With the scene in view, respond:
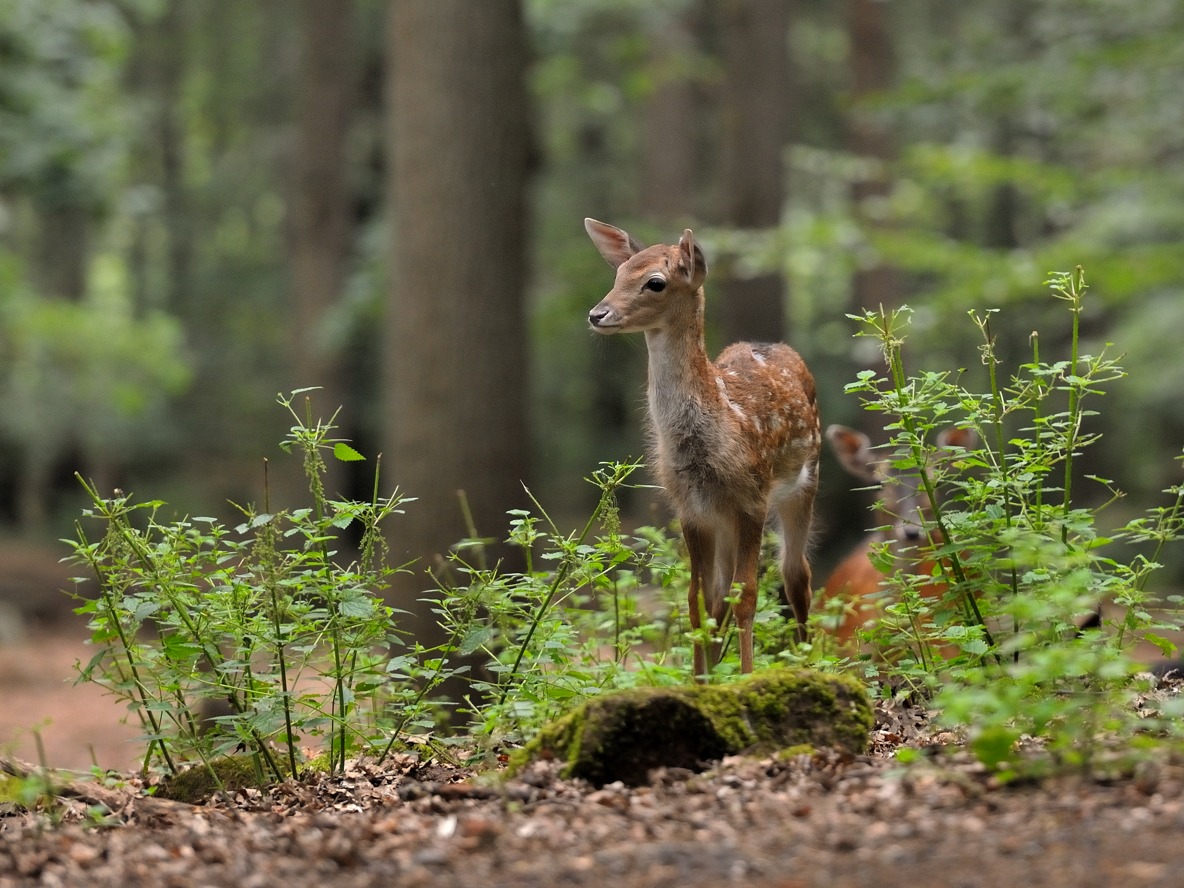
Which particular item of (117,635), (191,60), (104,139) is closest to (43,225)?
(191,60)

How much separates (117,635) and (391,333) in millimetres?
5340

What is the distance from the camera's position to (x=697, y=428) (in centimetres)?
505

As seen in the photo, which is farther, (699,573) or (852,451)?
(852,451)

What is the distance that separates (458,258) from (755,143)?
719cm

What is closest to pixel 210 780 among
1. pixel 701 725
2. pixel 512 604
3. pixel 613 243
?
pixel 512 604

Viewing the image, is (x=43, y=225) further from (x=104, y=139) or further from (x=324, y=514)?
(x=324, y=514)

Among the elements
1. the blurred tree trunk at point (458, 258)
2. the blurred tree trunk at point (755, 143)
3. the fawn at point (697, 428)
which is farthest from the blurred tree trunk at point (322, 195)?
the fawn at point (697, 428)

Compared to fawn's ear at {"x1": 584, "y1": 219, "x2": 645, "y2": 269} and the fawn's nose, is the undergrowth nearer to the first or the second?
the fawn's nose

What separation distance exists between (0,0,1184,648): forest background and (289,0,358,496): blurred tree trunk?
0.16 ft

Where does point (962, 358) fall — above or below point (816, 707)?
below

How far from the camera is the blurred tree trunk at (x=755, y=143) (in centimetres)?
1530

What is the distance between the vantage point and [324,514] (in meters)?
4.45

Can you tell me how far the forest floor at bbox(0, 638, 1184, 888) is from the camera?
9.87ft

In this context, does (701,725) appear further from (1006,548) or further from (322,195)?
(322,195)
